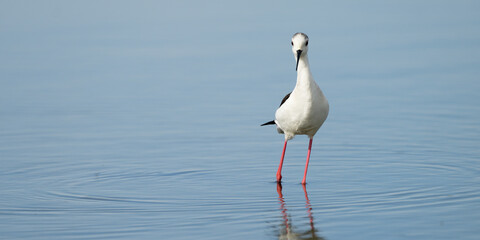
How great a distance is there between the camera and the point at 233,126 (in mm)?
11500

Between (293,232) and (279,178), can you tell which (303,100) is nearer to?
(279,178)

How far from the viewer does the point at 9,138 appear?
1110 centimetres

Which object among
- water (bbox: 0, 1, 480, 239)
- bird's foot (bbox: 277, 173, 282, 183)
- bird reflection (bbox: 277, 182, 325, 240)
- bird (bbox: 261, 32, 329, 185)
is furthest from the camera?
bird's foot (bbox: 277, 173, 282, 183)

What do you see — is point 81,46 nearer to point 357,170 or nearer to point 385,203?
point 357,170

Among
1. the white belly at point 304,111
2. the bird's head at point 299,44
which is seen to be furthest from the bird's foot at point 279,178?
the bird's head at point 299,44

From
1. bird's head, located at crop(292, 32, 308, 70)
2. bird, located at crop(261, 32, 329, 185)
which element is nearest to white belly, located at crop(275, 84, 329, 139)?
bird, located at crop(261, 32, 329, 185)

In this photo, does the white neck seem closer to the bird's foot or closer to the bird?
the bird

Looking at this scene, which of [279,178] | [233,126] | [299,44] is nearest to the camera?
[299,44]

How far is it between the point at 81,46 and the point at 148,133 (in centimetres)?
672

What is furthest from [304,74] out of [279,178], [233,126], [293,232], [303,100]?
[233,126]

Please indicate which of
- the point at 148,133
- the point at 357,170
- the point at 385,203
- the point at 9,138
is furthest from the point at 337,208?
the point at 9,138

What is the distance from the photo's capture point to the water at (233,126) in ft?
23.9

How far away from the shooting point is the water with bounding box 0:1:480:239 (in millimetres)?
7273

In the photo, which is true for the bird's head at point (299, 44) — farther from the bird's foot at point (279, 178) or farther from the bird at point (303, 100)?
the bird's foot at point (279, 178)
